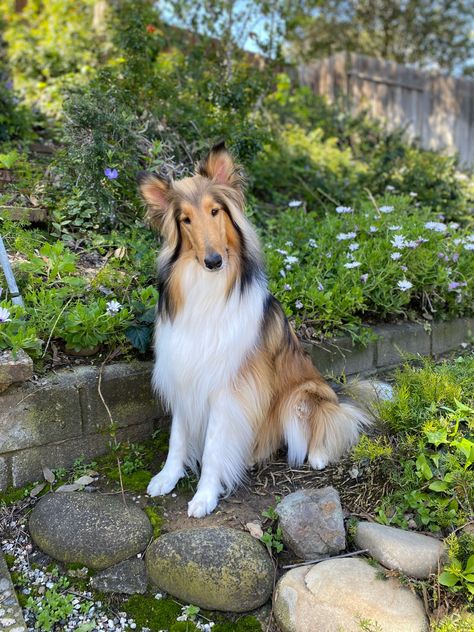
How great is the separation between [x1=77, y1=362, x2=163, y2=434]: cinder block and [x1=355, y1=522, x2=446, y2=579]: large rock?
151 cm

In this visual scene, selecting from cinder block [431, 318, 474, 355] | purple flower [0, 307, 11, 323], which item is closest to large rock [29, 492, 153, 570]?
purple flower [0, 307, 11, 323]

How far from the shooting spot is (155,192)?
9.51ft

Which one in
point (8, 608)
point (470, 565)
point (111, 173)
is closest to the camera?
point (470, 565)

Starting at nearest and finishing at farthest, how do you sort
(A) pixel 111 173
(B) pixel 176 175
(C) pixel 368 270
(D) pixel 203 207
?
(D) pixel 203 207, (A) pixel 111 173, (C) pixel 368 270, (B) pixel 176 175

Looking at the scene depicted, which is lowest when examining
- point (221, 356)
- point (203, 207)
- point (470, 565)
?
Result: point (470, 565)

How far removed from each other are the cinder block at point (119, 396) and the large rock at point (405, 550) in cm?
151

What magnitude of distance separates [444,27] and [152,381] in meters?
15.7

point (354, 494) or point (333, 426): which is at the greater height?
point (333, 426)

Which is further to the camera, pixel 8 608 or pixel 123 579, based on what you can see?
pixel 123 579

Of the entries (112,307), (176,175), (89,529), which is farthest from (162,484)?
(176,175)

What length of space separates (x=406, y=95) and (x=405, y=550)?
9.66 meters

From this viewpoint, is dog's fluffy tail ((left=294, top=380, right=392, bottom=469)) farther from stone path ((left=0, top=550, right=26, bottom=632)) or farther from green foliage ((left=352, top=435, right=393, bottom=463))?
stone path ((left=0, top=550, right=26, bottom=632))

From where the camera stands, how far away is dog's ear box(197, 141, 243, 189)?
2.93 meters

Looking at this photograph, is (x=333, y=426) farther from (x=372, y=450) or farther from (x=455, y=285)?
(x=455, y=285)
